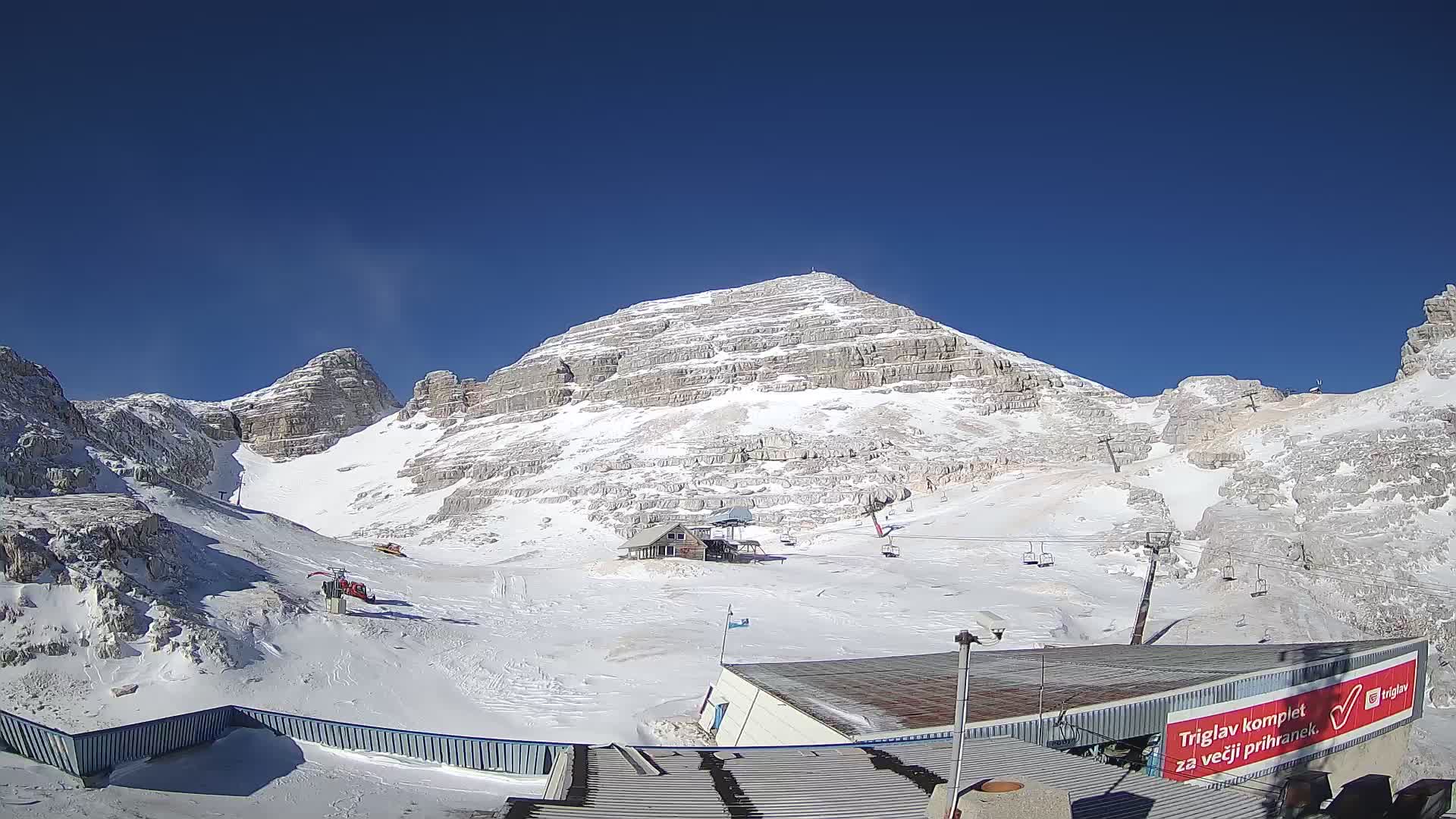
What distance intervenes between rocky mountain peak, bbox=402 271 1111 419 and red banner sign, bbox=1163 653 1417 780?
75882 mm

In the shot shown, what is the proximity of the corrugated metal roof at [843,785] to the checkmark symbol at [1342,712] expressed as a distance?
9.55 meters

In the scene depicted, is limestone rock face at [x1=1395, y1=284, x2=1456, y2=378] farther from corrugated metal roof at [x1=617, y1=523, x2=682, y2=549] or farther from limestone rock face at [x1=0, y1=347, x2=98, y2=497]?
limestone rock face at [x1=0, y1=347, x2=98, y2=497]

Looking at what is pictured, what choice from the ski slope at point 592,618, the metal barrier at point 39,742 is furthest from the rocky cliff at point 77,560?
the metal barrier at point 39,742

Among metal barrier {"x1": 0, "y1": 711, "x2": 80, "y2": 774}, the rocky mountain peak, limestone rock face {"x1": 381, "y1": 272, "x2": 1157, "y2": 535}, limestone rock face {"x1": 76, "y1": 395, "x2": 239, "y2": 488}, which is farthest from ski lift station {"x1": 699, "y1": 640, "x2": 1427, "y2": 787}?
limestone rock face {"x1": 76, "y1": 395, "x2": 239, "y2": 488}

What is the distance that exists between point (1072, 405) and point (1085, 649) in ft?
247

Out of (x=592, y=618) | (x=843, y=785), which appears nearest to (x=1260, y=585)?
(x=592, y=618)

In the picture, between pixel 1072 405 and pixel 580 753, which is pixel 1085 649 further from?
pixel 1072 405

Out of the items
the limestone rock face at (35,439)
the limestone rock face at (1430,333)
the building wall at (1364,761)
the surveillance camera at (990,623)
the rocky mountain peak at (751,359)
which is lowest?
the building wall at (1364,761)

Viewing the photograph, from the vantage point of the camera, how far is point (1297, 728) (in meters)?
15.8

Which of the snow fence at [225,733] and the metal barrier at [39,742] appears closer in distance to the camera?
the metal barrier at [39,742]

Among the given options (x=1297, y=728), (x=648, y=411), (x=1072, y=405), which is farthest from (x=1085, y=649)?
(x=648, y=411)

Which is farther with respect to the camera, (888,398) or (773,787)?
(888,398)

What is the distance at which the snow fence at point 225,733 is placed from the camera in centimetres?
1067

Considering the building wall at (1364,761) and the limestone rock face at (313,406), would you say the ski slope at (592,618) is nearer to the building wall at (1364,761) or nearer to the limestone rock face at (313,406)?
the building wall at (1364,761)
